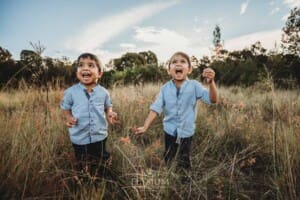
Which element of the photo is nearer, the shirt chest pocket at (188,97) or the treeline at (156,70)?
the shirt chest pocket at (188,97)

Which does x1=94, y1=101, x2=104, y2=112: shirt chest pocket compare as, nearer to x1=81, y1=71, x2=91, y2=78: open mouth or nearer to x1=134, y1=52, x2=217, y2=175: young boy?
x1=81, y1=71, x2=91, y2=78: open mouth

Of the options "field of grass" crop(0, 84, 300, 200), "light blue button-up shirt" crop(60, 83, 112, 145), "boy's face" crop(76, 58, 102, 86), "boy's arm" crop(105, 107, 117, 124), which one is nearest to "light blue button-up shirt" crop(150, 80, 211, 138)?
"field of grass" crop(0, 84, 300, 200)

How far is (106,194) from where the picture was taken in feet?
7.43

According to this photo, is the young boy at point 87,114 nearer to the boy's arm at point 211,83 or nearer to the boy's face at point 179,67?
the boy's face at point 179,67

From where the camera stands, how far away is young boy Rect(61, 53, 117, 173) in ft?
8.37

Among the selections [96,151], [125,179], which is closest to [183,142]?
[125,179]

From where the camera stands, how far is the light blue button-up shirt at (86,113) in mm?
2551

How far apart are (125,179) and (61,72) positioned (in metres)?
4.19

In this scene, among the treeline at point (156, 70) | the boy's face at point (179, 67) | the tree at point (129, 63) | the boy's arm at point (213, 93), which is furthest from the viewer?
the tree at point (129, 63)

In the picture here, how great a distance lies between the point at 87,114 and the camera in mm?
2557

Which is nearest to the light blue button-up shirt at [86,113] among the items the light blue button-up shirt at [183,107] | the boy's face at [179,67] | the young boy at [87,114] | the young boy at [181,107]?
the young boy at [87,114]

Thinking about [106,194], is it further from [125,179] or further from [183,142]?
[183,142]

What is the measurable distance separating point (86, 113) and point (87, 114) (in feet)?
0.04

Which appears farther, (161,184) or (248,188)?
(248,188)
